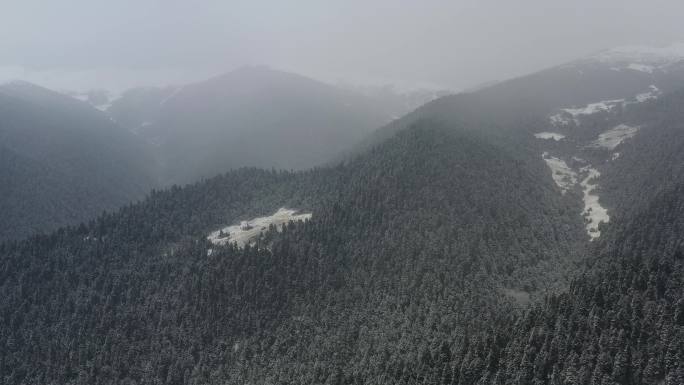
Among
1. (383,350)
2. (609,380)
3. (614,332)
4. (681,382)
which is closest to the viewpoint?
(681,382)

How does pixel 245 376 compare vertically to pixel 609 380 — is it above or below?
below

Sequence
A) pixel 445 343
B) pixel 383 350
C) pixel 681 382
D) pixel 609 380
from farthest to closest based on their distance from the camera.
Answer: pixel 383 350 < pixel 445 343 < pixel 609 380 < pixel 681 382

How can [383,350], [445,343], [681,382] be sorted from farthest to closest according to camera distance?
[383,350], [445,343], [681,382]

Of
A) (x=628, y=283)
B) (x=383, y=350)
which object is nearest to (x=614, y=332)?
(x=628, y=283)

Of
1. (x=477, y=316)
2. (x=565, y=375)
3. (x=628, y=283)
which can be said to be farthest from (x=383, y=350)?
(x=628, y=283)

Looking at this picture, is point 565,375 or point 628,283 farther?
point 628,283

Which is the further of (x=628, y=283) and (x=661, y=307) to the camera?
(x=628, y=283)

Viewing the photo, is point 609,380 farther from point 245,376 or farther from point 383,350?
point 245,376

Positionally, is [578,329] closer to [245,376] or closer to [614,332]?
[614,332]

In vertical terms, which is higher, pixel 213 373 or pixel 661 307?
pixel 661 307
